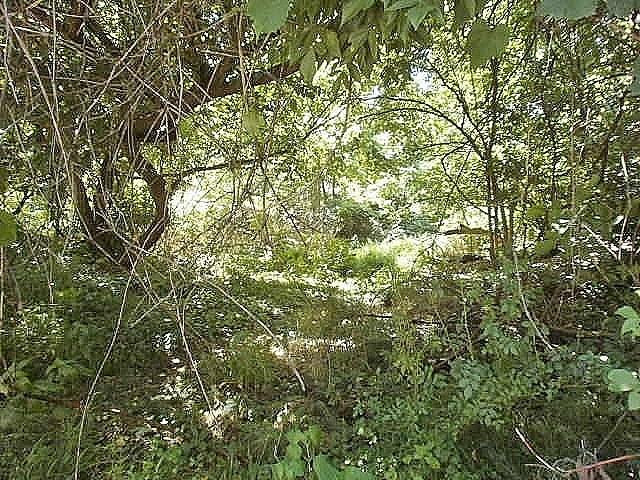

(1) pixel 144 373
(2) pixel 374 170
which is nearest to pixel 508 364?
(1) pixel 144 373

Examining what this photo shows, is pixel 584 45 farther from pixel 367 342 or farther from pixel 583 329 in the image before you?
pixel 367 342

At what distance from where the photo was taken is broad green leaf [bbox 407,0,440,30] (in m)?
0.60

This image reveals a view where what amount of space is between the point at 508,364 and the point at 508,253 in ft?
2.27

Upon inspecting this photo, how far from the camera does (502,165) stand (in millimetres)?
2465

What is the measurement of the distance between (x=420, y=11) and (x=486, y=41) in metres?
0.31

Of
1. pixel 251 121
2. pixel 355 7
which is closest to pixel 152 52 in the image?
pixel 251 121

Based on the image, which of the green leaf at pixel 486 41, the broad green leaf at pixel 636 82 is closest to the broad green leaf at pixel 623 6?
→ the broad green leaf at pixel 636 82

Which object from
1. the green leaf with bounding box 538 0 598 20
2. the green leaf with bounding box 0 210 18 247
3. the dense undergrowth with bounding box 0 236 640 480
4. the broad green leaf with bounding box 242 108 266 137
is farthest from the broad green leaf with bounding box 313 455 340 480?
the green leaf with bounding box 538 0 598 20

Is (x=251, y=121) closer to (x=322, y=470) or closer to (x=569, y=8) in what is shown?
(x=569, y=8)

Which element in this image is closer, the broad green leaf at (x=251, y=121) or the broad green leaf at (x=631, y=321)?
the broad green leaf at (x=631, y=321)

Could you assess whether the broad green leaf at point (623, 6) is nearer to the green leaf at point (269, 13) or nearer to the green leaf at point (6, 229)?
the green leaf at point (269, 13)

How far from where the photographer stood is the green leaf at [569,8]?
555mm

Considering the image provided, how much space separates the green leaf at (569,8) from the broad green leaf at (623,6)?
0.28ft

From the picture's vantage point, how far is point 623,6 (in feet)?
2.05
